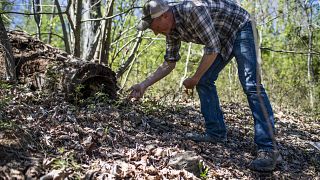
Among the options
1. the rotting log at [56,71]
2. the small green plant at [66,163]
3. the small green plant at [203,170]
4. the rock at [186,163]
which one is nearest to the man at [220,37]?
the small green plant at [203,170]

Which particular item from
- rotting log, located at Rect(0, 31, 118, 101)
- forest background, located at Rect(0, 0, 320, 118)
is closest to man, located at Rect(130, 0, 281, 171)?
rotting log, located at Rect(0, 31, 118, 101)

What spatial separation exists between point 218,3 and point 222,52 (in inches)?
20.0

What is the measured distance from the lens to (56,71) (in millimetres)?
4293

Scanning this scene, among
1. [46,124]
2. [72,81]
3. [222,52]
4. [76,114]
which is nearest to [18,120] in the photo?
[46,124]

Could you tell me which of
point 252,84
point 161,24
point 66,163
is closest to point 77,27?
point 161,24

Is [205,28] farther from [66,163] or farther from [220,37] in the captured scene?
[66,163]

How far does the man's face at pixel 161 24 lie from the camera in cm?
341

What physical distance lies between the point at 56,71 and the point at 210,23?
6.30ft

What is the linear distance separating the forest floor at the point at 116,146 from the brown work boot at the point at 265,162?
0.19 feet

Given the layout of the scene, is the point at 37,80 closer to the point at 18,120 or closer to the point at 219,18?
the point at 18,120

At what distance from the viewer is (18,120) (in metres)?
3.35

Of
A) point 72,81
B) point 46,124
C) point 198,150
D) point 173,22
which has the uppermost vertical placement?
point 173,22

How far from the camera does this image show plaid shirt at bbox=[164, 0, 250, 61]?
3.38 metres

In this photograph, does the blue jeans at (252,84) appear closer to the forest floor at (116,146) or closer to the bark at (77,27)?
the forest floor at (116,146)
